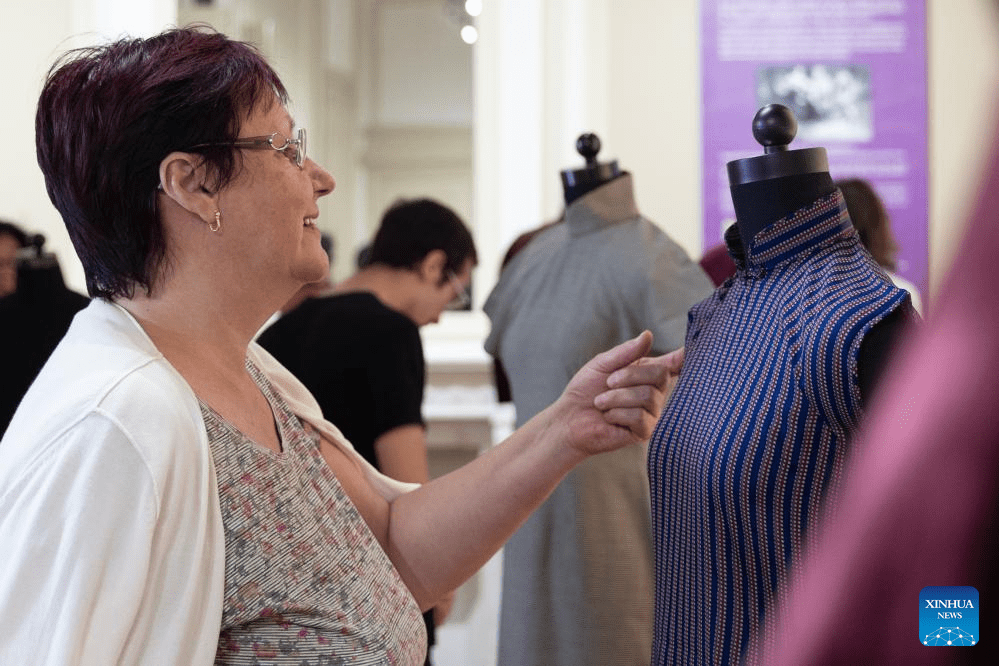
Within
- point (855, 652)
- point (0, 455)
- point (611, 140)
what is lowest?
point (0, 455)

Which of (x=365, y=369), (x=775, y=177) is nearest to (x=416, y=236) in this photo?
(x=365, y=369)

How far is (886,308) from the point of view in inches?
30.7

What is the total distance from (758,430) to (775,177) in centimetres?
22

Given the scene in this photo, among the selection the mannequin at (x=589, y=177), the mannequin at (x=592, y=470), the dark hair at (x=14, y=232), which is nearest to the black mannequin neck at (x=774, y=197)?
the mannequin at (x=592, y=470)

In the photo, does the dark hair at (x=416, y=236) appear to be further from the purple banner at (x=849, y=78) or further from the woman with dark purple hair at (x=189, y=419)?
the purple banner at (x=849, y=78)

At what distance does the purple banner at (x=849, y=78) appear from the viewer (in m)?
3.81

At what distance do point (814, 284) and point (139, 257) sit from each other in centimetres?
66

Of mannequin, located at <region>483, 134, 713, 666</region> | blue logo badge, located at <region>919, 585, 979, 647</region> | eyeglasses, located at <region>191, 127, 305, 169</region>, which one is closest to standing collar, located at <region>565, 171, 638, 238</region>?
mannequin, located at <region>483, 134, 713, 666</region>

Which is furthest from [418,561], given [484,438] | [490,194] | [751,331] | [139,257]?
[490,194]

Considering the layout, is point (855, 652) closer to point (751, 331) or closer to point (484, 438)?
point (751, 331)

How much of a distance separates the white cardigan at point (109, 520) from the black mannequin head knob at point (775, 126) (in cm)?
57

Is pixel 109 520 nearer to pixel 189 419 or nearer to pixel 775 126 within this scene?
pixel 189 419

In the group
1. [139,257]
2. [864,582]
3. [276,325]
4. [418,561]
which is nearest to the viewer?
[864,582]

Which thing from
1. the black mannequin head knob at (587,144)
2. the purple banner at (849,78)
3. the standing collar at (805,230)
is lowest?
the standing collar at (805,230)
